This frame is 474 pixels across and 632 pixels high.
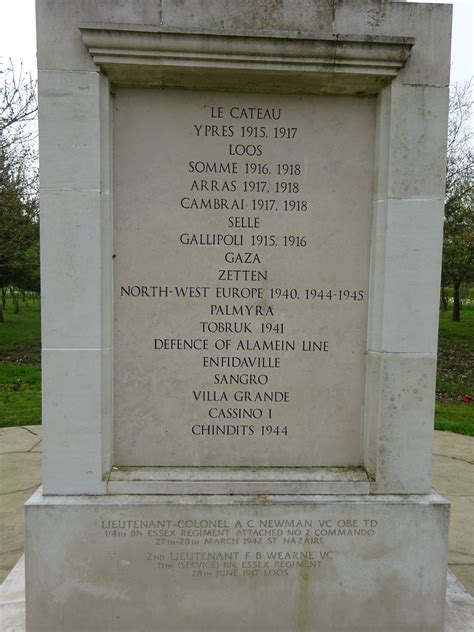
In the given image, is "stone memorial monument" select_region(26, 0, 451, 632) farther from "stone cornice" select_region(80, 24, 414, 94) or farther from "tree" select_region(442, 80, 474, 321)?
"tree" select_region(442, 80, 474, 321)

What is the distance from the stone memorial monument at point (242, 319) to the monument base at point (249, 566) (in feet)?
0.04

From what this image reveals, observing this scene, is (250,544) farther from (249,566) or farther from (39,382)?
(39,382)

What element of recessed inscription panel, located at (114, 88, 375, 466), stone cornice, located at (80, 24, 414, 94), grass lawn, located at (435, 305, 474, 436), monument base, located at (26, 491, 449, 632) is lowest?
grass lawn, located at (435, 305, 474, 436)

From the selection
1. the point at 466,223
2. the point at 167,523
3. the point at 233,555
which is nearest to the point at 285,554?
the point at 233,555

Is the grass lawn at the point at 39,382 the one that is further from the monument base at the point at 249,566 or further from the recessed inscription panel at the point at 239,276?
the recessed inscription panel at the point at 239,276

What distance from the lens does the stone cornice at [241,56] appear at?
9.32 ft

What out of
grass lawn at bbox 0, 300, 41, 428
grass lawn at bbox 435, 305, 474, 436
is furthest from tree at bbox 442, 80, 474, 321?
grass lawn at bbox 0, 300, 41, 428

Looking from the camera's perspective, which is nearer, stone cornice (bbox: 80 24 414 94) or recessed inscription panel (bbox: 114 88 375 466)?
stone cornice (bbox: 80 24 414 94)

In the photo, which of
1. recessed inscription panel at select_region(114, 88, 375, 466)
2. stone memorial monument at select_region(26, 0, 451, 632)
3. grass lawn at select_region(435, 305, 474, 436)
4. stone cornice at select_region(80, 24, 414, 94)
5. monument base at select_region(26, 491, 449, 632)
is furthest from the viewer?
grass lawn at select_region(435, 305, 474, 436)

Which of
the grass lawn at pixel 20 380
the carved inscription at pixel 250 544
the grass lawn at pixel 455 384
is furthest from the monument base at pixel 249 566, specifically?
the grass lawn at pixel 20 380

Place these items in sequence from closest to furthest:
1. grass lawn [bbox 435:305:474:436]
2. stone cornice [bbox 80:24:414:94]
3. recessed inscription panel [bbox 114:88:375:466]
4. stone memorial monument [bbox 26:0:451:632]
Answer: stone cornice [bbox 80:24:414:94] < stone memorial monument [bbox 26:0:451:632] < recessed inscription panel [bbox 114:88:375:466] < grass lawn [bbox 435:305:474:436]

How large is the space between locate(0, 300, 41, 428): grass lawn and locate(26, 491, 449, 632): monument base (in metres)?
4.97

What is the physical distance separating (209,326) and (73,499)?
4.24 feet

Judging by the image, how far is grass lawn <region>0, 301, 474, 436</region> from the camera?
26.1ft
